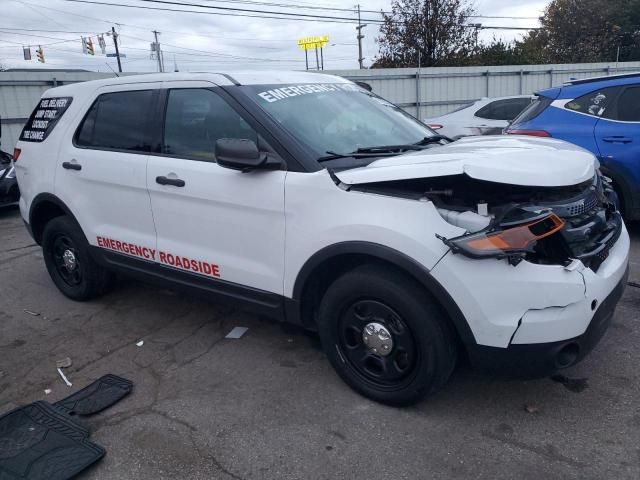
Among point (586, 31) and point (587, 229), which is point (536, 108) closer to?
point (587, 229)

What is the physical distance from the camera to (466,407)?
10.2ft

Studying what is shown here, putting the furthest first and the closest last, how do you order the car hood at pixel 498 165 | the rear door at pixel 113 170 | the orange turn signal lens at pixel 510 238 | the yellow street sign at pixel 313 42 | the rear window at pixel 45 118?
the yellow street sign at pixel 313 42 < the rear window at pixel 45 118 < the rear door at pixel 113 170 < the car hood at pixel 498 165 < the orange turn signal lens at pixel 510 238

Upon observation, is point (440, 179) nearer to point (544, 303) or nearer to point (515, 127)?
point (544, 303)

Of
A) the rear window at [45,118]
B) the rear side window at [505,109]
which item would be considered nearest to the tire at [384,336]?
the rear window at [45,118]

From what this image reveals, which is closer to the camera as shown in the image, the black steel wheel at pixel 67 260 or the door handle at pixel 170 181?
the door handle at pixel 170 181

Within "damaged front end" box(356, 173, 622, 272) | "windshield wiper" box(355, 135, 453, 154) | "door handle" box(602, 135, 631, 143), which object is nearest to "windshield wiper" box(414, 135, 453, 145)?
"windshield wiper" box(355, 135, 453, 154)

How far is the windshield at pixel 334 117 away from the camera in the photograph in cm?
338

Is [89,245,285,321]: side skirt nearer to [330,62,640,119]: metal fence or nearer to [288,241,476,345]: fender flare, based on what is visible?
[288,241,476,345]: fender flare

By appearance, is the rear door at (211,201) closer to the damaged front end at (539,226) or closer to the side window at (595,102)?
the damaged front end at (539,226)

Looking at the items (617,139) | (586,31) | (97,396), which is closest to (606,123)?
(617,139)

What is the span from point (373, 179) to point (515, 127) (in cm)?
407

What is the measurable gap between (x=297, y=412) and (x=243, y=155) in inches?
57.8

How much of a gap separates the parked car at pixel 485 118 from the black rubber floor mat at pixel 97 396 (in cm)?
779

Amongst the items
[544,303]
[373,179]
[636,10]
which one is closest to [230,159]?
[373,179]
